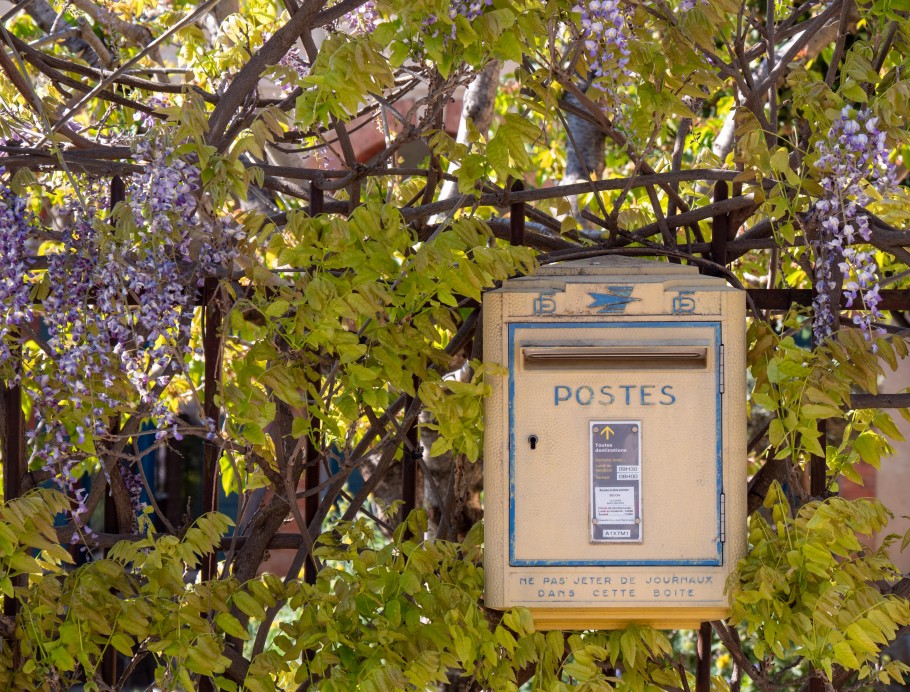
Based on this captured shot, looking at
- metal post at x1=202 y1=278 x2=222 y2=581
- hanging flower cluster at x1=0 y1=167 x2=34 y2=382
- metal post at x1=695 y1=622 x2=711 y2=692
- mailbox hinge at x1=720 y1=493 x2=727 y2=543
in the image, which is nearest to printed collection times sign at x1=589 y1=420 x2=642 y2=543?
mailbox hinge at x1=720 y1=493 x2=727 y2=543

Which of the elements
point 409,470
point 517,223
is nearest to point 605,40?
point 517,223

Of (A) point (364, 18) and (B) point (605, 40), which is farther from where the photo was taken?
(A) point (364, 18)

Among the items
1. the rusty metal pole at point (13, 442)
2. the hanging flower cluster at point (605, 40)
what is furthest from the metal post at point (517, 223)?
the rusty metal pole at point (13, 442)

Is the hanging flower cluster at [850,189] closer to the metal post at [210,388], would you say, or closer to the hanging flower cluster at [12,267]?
the metal post at [210,388]

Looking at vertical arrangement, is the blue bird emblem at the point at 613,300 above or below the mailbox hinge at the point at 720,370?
above

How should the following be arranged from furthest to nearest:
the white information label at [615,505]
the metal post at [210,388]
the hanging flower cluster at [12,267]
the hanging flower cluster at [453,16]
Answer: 1. the metal post at [210,388]
2. the hanging flower cluster at [12,267]
3. the white information label at [615,505]
4. the hanging flower cluster at [453,16]

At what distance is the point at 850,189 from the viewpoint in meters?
2.19

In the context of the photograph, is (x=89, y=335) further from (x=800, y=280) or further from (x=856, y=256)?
(x=800, y=280)

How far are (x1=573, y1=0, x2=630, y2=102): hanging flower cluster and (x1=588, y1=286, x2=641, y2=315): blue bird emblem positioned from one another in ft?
1.56

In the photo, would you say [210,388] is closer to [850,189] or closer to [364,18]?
[364,18]

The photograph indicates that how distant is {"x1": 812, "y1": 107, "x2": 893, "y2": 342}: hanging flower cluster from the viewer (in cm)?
214

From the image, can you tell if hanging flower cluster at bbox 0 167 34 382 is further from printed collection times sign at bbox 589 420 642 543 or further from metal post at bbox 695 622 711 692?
metal post at bbox 695 622 711 692

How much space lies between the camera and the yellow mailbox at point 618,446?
2.17 meters

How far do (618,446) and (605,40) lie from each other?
86 centimetres
